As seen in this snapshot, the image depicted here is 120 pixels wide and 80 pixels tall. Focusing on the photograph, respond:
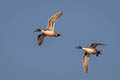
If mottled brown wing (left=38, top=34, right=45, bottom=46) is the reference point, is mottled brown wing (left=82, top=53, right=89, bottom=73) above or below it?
below

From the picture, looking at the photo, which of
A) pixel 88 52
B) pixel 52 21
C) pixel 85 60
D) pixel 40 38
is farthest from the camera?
pixel 85 60

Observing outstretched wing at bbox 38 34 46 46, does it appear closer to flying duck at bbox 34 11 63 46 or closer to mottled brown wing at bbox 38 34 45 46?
mottled brown wing at bbox 38 34 45 46

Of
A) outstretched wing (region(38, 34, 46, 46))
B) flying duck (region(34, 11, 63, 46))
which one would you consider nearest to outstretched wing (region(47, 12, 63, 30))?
flying duck (region(34, 11, 63, 46))

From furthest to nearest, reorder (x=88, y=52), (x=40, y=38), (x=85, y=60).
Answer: (x=85, y=60) < (x=88, y=52) < (x=40, y=38)

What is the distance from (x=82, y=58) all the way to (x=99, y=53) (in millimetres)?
3017

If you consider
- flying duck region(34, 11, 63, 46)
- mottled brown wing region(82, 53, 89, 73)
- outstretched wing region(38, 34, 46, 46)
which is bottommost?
mottled brown wing region(82, 53, 89, 73)

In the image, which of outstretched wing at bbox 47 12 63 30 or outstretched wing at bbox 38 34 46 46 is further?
outstretched wing at bbox 38 34 46 46

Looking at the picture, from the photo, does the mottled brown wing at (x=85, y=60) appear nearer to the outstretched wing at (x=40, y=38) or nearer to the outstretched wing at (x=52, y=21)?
the outstretched wing at (x=40, y=38)

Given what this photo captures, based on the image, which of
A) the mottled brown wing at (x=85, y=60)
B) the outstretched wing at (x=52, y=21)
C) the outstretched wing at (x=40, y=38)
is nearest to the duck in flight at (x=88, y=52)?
the mottled brown wing at (x=85, y=60)

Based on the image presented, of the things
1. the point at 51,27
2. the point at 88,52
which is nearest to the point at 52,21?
the point at 51,27

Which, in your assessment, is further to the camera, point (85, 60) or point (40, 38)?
point (85, 60)

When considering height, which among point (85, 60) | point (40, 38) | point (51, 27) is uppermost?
point (51, 27)

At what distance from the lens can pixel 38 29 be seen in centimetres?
3669

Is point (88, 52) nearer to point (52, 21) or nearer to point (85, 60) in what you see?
point (85, 60)
